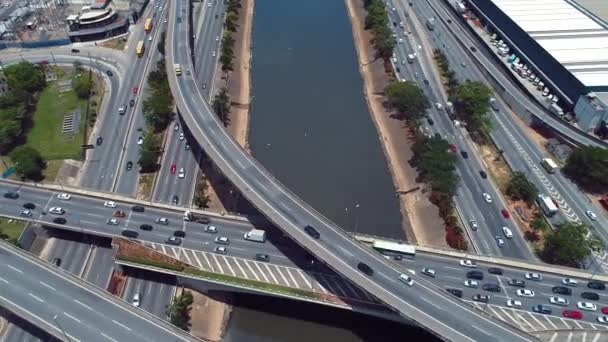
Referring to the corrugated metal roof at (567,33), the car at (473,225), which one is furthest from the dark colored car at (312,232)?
the corrugated metal roof at (567,33)

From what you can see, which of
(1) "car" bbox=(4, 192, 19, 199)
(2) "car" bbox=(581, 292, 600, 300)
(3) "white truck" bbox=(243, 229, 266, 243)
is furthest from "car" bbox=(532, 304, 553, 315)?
(1) "car" bbox=(4, 192, 19, 199)

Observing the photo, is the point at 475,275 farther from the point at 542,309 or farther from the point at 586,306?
the point at 586,306

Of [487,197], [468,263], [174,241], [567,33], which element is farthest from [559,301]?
[567,33]

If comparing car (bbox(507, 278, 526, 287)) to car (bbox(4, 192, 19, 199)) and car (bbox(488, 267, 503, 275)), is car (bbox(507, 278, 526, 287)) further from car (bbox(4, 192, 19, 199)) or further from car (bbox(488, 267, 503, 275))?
car (bbox(4, 192, 19, 199))

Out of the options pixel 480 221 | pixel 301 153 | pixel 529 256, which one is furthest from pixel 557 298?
pixel 301 153

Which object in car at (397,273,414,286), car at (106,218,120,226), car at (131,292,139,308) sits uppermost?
car at (106,218,120,226)

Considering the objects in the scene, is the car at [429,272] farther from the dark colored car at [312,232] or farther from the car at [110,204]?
the car at [110,204]

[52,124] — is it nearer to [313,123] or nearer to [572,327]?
[313,123]
